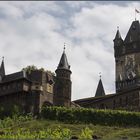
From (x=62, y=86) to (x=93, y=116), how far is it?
45.1ft

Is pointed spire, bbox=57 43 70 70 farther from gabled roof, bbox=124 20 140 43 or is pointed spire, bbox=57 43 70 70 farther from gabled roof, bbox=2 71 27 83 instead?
gabled roof, bbox=124 20 140 43

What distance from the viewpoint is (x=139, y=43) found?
12938 cm

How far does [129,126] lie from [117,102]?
2647 centimetres

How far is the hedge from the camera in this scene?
269ft

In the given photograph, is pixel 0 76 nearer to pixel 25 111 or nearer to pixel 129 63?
pixel 25 111

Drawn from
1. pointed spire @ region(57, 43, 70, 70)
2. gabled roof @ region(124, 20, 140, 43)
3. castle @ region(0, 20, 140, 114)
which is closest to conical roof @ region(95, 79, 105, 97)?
gabled roof @ region(124, 20, 140, 43)

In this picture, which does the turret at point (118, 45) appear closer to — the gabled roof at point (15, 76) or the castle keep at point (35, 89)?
the castle keep at point (35, 89)

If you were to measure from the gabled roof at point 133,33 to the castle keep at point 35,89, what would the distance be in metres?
39.2

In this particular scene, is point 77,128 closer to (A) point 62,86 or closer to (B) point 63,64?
(A) point 62,86

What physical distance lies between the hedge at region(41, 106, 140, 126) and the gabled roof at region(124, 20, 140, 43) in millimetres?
50631

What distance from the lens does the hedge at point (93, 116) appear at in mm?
81938

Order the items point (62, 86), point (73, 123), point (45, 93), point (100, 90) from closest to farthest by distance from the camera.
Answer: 1. point (73, 123)
2. point (45, 93)
3. point (62, 86)
4. point (100, 90)

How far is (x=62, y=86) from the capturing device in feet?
312

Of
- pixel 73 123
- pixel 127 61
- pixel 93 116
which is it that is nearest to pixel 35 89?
pixel 73 123
